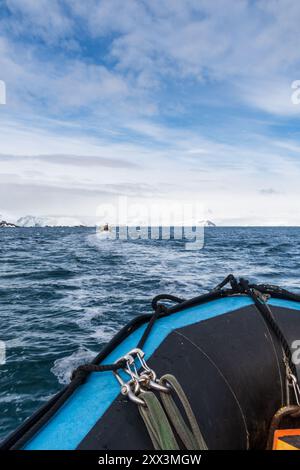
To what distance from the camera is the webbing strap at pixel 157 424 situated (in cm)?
168

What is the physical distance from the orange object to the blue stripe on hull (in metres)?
0.97

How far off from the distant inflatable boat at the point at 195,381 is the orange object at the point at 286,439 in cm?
3

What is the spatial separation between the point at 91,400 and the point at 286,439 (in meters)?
1.34

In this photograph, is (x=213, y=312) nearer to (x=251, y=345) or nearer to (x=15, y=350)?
(x=251, y=345)

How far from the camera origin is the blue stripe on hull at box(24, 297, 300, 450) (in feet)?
5.54

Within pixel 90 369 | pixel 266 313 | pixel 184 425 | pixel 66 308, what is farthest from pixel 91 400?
pixel 66 308

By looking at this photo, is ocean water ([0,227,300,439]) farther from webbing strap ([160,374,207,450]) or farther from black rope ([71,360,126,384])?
webbing strap ([160,374,207,450])

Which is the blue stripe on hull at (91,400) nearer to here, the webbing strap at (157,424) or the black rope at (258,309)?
the black rope at (258,309)

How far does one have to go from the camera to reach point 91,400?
1.94 meters

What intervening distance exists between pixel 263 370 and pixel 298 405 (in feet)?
1.33

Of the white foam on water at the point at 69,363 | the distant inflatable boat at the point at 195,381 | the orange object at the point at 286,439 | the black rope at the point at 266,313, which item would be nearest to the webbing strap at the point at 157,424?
the distant inflatable boat at the point at 195,381

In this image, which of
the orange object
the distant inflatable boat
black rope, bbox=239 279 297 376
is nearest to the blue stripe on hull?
the distant inflatable boat

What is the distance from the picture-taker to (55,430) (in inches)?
68.6
